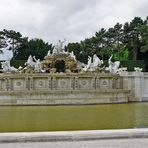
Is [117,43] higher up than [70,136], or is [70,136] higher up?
[117,43]

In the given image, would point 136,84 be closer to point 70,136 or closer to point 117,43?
point 70,136

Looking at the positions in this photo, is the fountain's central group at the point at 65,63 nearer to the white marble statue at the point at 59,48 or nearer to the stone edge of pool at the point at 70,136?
the white marble statue at the point at 59,48

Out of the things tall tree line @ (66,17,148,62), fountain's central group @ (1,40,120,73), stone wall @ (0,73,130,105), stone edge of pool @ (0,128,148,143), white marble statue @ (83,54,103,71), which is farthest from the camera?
tall tree line @ (66,17,148,62)

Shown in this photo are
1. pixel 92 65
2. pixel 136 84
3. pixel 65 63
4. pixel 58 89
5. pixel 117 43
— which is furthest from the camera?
pixel 117 43

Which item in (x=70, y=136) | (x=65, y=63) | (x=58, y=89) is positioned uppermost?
(x=65, y=63)

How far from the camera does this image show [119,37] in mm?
74000

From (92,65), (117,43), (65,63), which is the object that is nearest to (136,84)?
(92,65)

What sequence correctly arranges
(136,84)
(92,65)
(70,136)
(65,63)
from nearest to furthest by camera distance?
1. (70,136)
2. (92,65)
3. (65,63)
4. (136,84)

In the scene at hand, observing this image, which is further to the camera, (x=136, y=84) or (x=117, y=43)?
(x=117, y=43)

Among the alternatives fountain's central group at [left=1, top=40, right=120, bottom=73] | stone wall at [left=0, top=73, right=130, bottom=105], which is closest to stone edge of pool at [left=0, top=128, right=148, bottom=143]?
stone wall at [left=0, top=73, right=130, bottom=105]

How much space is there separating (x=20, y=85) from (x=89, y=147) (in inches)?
1099

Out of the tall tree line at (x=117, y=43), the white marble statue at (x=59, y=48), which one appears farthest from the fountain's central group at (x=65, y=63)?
the tall tree line at (x=117, y=43)

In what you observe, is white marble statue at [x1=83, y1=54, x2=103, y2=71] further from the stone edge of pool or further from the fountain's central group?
the stone edge of pool

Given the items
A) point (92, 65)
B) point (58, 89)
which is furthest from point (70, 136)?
point (92, 65)
